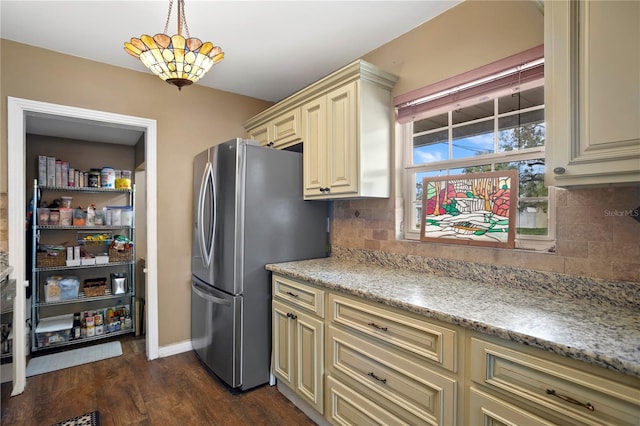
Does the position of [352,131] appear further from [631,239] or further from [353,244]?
[631,239]

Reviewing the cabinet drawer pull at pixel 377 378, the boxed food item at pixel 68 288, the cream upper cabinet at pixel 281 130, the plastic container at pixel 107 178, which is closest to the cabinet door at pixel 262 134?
the cream upper cabinet at pixel 281 130

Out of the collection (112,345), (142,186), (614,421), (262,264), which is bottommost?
(112,345)

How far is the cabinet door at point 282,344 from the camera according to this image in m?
2.12

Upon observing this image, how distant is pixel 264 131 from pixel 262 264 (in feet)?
4.40

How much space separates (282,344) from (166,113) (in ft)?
7.30

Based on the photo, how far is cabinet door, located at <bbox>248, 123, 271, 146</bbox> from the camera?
2979mm

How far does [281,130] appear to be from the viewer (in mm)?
2795

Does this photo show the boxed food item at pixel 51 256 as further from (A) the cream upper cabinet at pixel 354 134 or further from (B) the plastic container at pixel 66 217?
(A) the cream upper cabinet at pixel 354 134

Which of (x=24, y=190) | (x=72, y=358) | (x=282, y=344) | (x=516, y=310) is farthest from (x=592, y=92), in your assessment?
(x=72, y=358)

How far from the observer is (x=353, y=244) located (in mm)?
2607

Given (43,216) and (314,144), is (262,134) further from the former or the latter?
(43,216)

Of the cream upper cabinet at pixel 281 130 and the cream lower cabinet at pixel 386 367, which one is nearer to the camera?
the cream lower cabinet at pixel 386 367

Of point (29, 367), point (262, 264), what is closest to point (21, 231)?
point (29, 367)

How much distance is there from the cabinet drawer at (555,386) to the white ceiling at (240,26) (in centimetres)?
193
